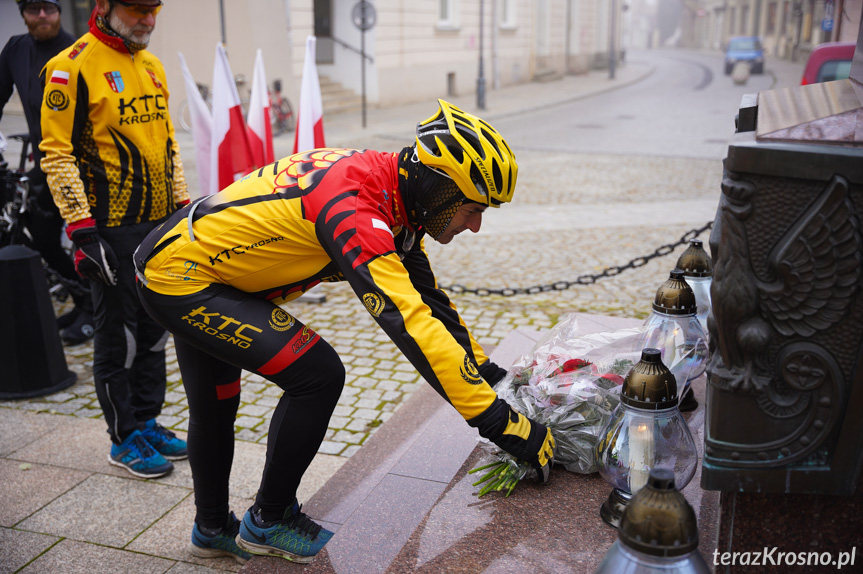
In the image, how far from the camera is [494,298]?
6098mm

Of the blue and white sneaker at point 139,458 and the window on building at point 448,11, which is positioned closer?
the blue and white sneaker at point 139,458

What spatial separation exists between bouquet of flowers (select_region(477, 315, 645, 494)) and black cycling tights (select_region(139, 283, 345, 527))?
2.02 feet

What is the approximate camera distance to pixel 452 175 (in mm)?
2258

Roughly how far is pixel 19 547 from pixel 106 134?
1.69 m

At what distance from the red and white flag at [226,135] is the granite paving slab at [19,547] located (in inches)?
120

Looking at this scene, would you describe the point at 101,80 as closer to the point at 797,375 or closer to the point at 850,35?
the point at 797,375

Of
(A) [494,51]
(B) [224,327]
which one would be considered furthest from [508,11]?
(B) [224,327]

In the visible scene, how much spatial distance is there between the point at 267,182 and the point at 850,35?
1050 cm

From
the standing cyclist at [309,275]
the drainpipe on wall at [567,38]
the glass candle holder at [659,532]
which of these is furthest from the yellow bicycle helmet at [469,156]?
the drainpipe on wall at [567,38]

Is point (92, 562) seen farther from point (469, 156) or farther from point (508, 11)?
point (508, 11)

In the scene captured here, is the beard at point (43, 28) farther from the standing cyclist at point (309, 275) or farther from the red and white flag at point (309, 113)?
the standing cyclist at point (309, 275)

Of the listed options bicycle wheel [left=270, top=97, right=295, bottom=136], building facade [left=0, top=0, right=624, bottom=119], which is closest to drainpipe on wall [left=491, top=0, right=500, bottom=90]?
building facade [left=0, top=0, right=624, bottom=119]

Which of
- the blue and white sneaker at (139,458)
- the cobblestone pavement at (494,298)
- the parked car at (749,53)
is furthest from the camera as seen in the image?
the parked car at (749,53)

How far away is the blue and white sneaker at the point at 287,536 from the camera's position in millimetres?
2582
